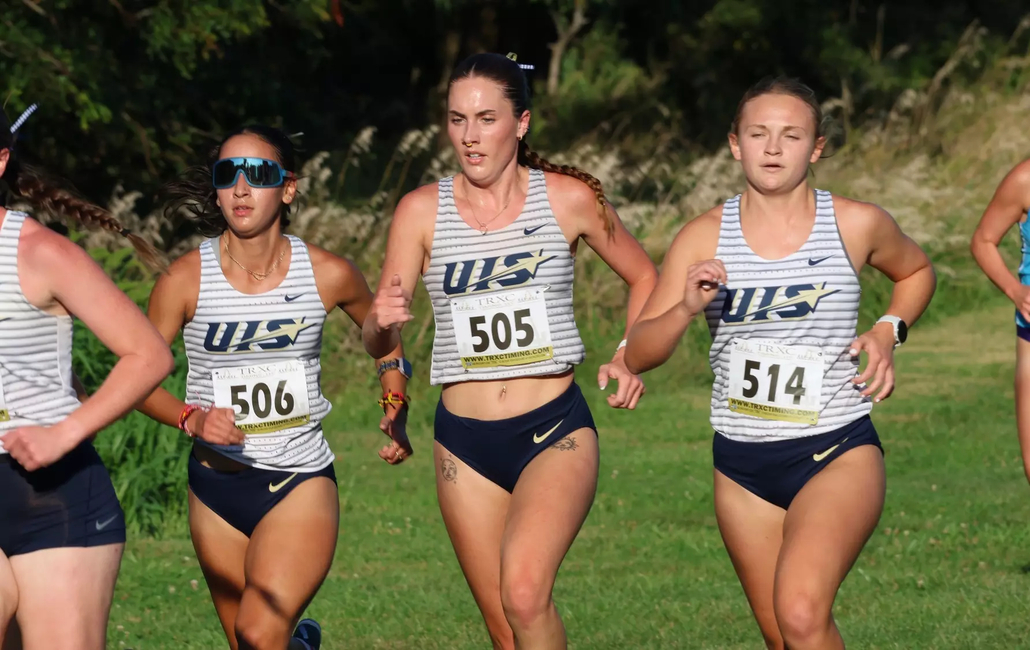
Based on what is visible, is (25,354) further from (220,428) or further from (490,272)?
(490,272)

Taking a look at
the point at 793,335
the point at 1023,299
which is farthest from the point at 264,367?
the point at 1023,299

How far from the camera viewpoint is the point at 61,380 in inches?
171

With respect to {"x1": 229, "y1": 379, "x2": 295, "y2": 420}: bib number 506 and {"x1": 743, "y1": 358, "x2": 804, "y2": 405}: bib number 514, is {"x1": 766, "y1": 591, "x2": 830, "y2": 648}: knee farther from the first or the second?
{"x1": 229, "y1": 379, "x2": 295, "y2": 420}: bib number 506

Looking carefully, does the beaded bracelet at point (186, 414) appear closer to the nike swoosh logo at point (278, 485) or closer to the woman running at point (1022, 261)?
the nike swoosh logo at point (278, 485)

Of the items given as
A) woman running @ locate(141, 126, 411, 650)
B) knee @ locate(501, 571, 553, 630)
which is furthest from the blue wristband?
knee @ locate(501, 571, 553, 630)

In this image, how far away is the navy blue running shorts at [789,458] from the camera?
203 inches

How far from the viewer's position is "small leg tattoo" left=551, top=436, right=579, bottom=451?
5512 millimetres

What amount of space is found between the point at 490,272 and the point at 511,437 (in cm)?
53

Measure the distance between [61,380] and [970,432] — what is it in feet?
29.3

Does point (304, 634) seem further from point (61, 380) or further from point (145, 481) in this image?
point (145, 481)

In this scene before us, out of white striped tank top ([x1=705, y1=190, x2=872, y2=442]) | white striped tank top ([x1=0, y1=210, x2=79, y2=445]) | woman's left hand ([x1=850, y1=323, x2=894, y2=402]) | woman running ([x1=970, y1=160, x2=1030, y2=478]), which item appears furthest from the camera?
woman running ([x1=970, y1=160, x2=1030, y2=478])

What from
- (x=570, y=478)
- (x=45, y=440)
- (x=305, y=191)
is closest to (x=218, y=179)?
(x=570, y=478)

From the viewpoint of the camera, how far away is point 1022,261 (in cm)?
743

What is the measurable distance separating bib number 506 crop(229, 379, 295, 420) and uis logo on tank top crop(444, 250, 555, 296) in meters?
0.62
